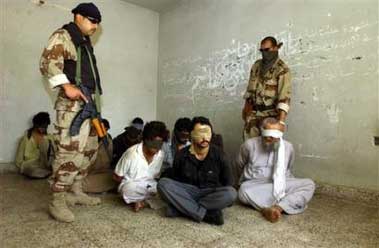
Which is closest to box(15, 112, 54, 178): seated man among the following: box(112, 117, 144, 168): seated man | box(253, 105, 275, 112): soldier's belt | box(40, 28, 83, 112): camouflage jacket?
box(112, 117, 144, 168): seated man

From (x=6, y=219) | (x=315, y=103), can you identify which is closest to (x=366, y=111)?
(x=315, y=103)

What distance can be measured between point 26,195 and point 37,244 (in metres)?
1.27

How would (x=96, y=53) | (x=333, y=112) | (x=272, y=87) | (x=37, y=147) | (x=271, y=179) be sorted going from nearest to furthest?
Answer: 1. (x=271, y=179)
2. (x=272, y=87)
3. (x=333, y=112)
4. (x=37, y=147)
5. (x=96, y=53)

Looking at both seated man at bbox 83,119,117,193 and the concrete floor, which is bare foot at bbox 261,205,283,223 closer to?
the concrete floor

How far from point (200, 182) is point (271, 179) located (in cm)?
68

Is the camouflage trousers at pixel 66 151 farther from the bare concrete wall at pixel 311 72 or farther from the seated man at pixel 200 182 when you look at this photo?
the bare concrete wall at pixel 311 72

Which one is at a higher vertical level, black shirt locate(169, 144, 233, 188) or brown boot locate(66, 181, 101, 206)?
black shirt locate(169, 144, 233, 188)

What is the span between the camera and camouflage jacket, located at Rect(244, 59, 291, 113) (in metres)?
2.78

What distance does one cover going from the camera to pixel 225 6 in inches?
162

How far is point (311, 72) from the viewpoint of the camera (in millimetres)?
3209

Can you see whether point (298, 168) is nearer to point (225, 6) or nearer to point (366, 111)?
→ point (366, 111)

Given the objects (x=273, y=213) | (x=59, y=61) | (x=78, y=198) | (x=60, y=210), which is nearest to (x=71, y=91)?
(x=59, y=61)

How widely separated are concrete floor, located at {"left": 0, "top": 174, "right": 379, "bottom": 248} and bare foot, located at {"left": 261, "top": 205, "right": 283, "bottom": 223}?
0.16 feet

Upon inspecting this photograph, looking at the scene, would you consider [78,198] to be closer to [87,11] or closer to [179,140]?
[179,140]
